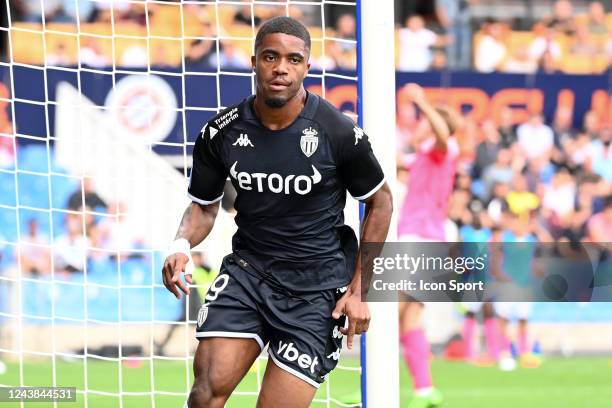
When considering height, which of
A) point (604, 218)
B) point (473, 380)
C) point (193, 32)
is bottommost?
point (473, 380)

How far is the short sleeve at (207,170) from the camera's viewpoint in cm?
470

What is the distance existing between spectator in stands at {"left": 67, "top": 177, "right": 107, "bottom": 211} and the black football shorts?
3989 millimetres

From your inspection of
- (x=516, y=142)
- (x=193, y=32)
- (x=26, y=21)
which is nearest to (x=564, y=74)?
(x=516, y=142)

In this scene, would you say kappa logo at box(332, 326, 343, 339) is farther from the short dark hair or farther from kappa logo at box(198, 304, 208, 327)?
the short dark hair

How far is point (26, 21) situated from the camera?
10.6 m

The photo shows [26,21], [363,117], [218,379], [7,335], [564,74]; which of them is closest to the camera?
[218,379]

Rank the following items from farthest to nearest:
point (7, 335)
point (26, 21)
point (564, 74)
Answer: point (564, 74) < point (26, 21) < point (7, 335)

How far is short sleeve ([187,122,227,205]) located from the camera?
470 cm

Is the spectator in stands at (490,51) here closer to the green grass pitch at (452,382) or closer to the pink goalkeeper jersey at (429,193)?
the green grass pitch at (452,382)

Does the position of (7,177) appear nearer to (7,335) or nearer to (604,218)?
(7,335)

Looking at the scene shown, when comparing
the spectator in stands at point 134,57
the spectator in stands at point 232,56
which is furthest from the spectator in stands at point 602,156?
the spectator in stands at point 134,57

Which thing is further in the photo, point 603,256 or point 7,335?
point 603,256

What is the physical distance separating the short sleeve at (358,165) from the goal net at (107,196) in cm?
294

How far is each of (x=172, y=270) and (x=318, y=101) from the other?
90cm
